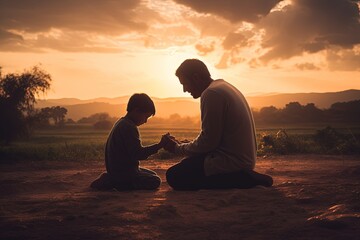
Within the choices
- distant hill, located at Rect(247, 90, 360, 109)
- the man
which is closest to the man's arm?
the man

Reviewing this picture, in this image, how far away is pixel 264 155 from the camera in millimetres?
13250

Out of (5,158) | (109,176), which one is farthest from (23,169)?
(109,176)

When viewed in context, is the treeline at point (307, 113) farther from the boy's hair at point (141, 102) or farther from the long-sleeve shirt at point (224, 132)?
the long-sleeve shirt at point (224, 132)

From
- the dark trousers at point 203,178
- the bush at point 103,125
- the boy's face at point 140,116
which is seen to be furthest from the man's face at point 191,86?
the bush at point 103,125

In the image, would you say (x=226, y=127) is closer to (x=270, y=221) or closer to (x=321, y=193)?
(x=321, y=193)

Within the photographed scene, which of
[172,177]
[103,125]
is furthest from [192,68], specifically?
[103,125]

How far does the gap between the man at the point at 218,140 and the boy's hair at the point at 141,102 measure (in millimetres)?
644

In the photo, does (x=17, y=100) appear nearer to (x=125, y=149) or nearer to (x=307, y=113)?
(x=125, y=149)

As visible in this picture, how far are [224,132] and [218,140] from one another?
0.17 m

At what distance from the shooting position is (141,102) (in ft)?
20.5

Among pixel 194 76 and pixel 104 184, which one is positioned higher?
pixel 194 76

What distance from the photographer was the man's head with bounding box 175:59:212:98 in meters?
5.97

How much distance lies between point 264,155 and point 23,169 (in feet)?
25.0

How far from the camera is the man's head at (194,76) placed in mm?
5969
